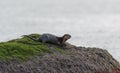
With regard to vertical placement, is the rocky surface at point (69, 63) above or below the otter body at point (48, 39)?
below

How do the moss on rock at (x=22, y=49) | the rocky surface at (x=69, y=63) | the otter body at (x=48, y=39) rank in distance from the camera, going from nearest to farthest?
the rocky surface at (x=69, y=63), the moss on rock at (x=22, y=49), the otter body at (x=48, y=39)

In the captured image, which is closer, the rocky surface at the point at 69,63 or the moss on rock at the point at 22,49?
the rocky surface at the point at 69,63

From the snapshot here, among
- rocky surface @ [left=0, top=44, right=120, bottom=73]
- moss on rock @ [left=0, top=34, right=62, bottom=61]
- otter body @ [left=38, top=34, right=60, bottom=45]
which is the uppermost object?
otter body @ [left=38, top=34, right=60, bottom=45]

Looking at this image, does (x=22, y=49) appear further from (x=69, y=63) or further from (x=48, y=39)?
(x=48, y=39)

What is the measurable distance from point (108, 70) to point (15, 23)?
40.5m

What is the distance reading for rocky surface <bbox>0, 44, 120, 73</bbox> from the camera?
840 inches

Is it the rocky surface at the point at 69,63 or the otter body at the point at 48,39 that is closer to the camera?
the rocky surface at the point at 69,63

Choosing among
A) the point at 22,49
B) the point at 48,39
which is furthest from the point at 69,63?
the point at 48,39

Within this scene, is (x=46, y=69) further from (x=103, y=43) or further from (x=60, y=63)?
(x=103, y=43)

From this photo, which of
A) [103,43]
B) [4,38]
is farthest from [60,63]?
[4,38]

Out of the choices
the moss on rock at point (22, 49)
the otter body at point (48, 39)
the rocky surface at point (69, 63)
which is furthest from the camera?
the otter body at point (48, 39)

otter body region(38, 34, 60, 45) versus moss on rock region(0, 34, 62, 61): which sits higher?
otter body region(38, 34, 60, 45)

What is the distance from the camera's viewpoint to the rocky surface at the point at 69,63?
840 inches

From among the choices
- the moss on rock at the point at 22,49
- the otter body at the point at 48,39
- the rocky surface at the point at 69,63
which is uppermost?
the otter body at the point at 48,39
